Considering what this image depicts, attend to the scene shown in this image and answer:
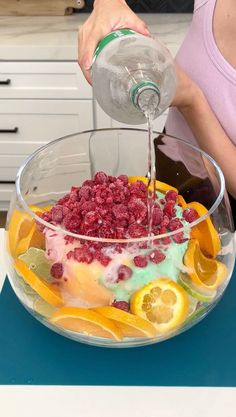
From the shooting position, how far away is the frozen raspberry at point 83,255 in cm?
61

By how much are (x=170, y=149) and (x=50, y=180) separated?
7.6 inches

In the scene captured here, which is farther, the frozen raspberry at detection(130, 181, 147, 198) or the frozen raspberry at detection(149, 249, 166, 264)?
the frozen raspberry at detection(130, 181, 147, 198)

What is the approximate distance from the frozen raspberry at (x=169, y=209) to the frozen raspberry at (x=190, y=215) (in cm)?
2

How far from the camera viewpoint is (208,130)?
1099mm

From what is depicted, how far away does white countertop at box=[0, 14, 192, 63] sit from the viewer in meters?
1.86

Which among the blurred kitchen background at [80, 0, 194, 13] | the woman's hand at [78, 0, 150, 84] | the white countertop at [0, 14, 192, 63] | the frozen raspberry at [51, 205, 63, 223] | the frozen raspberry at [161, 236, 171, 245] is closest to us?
the frozen raspberry at [161, 236, 171, 245]

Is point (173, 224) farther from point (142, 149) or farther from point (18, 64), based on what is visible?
point (18, 64)

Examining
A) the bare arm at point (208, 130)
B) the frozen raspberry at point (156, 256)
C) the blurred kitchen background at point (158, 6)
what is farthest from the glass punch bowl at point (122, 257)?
the blurred kitchen background at point (158, 6)

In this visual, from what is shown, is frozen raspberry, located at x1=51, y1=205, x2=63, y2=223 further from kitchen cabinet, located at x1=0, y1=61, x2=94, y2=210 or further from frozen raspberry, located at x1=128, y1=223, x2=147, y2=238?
kitchen cabinet, located at x1=0, y1=61, x2=94, y2=210

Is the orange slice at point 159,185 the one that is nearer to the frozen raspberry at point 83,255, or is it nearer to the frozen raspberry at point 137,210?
the frozen raspberry at point 137,210

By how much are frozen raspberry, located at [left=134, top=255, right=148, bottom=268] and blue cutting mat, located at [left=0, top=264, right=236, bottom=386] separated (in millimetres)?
141

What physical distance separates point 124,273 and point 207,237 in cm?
12

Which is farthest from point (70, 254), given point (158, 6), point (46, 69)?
point (158, 6)
